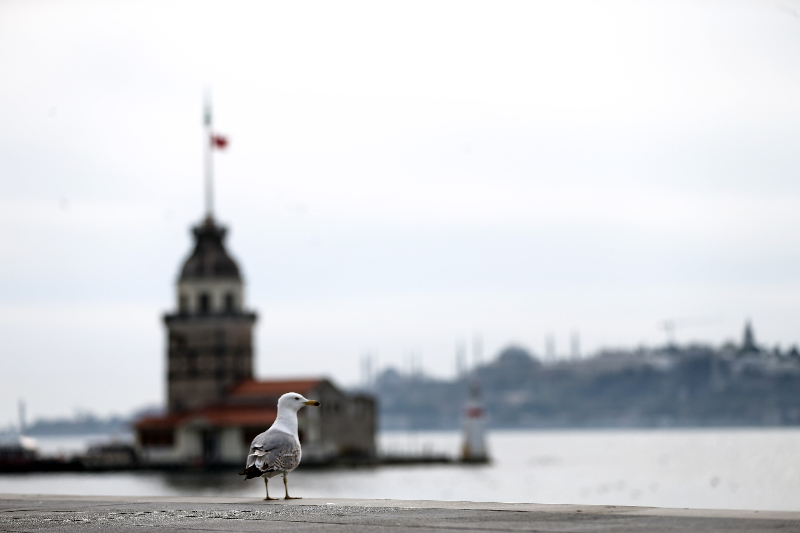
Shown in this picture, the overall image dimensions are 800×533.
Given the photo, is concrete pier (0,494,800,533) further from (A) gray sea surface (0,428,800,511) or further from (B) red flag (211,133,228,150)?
(B) red flag (211,133,228,150)

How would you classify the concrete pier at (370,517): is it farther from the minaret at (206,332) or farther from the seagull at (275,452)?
the minaret at (206,332)

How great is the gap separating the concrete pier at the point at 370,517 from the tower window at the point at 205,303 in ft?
284

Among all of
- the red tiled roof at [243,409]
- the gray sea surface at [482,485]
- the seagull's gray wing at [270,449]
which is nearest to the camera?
the seagull's gray wing at [270,449]

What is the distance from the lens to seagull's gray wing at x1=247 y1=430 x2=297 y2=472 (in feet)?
56.8

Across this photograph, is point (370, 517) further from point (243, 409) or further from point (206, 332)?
point (206, 332)

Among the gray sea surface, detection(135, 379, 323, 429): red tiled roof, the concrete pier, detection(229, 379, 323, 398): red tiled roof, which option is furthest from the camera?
detection(229, 379, 323, 398): red tiled roof

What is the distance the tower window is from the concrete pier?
284 feet

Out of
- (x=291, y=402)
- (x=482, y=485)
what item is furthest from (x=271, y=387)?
(x=291, y=402)

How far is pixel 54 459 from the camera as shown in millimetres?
108062

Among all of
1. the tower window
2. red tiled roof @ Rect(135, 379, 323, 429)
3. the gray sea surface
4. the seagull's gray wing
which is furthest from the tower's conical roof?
the seagull's gray wing

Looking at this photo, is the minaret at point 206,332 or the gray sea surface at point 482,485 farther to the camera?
the minaret at point 206,332

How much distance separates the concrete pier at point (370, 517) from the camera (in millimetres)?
12938

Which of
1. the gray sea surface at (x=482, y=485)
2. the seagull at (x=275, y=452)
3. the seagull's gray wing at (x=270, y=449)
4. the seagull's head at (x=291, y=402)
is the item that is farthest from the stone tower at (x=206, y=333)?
the seagull's gray wing at (x=270, y=449)

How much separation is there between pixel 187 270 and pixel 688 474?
49.5 meters
